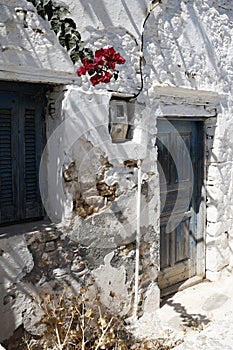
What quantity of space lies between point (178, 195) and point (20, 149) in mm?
1948

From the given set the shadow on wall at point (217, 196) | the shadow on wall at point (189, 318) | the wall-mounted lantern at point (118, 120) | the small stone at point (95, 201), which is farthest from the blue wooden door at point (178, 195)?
the small stone at point (95, 201)

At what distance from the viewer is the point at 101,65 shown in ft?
10.1

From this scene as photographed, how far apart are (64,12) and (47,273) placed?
186cm

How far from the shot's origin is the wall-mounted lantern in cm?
333

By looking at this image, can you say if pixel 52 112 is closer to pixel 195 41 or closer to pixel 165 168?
pixel 165 168

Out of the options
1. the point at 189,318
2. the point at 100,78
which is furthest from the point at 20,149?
the point at 189,318

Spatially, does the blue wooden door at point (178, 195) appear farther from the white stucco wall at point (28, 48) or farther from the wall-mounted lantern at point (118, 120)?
the white stucco wall at point (28, 48)

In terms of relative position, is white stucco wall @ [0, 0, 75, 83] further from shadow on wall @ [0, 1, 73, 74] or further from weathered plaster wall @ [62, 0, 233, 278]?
weathered plaster wall @ [62, 0, 233, 278]

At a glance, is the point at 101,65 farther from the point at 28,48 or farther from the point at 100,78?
the point at 28,48

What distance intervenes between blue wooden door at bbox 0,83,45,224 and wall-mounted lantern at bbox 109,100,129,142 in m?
0.60

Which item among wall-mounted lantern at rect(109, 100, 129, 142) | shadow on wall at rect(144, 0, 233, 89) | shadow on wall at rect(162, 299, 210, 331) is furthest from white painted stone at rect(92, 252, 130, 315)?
shadow on wall at rect(144, 0, 233, 89)

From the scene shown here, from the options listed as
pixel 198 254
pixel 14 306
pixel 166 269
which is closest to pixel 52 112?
pixel 14 306

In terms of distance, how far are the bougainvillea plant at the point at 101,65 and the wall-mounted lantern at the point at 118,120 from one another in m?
0.27

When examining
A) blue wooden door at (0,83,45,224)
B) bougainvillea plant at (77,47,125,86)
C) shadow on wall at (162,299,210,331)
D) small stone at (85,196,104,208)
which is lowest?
shadow on wall at (162,299,210,331)
